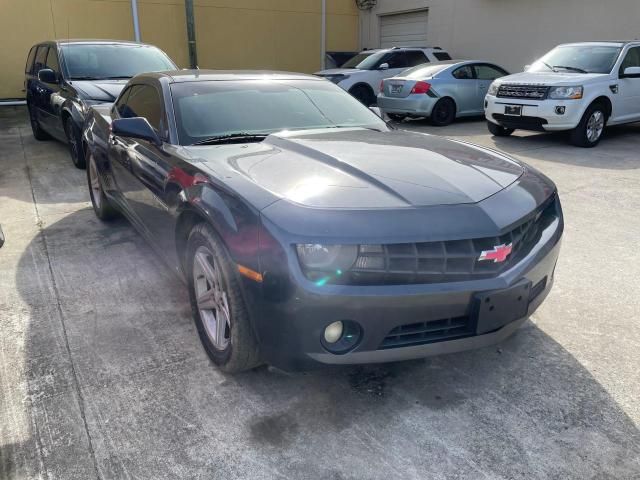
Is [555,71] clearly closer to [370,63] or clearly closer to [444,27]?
[370,63]

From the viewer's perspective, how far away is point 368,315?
2025mm

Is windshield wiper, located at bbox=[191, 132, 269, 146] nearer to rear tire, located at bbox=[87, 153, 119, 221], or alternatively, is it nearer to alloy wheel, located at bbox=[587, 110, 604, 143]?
rear tire, located at bbox=[87, 153, 119, 221]

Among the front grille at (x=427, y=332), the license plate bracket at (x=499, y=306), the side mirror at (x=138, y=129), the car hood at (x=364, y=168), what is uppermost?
the side mirror at (x=138, y=129)

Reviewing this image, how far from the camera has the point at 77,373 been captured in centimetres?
262

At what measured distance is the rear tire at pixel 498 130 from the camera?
9453 millimetres

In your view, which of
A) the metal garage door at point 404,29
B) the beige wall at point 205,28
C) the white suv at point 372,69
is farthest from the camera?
the metal garage door at point 404,29

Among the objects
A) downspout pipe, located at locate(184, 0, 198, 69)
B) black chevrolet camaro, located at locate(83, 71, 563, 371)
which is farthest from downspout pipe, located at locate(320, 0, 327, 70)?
black chevrolet camaro, located at locate(83, 71, 563, 371)

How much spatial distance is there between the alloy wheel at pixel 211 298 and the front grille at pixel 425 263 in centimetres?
72

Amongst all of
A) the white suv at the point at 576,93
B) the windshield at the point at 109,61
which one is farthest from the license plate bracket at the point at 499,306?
the white suv at the point at 576,93

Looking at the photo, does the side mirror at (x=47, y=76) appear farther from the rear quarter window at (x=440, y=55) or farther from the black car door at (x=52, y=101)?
the rear quarter window at (x=440, y=55)

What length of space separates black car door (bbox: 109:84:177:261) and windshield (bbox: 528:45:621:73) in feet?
25.0

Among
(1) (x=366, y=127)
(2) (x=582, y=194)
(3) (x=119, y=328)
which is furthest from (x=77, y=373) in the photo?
(2) (x=582, y=194)

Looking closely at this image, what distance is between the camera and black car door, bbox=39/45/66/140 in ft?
23.1

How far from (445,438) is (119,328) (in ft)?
6.43
